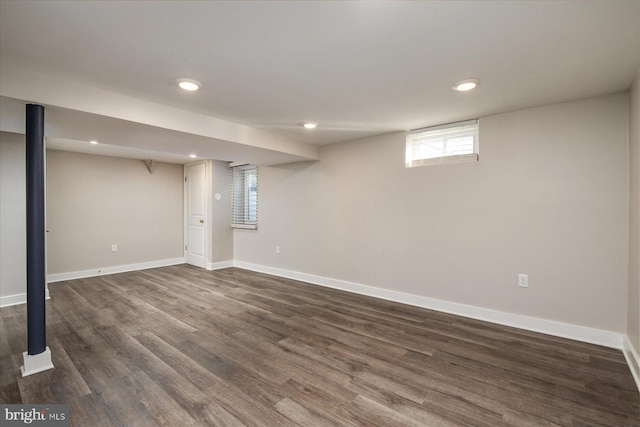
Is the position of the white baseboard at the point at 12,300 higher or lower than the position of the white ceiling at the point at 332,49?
lower

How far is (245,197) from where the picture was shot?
6.10 meters

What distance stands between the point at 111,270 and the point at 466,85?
6.49 meters

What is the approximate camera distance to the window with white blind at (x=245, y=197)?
5.87 meters

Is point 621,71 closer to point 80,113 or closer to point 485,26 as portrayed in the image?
point 485,26

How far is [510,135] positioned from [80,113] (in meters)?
4.11

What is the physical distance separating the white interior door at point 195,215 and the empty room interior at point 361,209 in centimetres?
153

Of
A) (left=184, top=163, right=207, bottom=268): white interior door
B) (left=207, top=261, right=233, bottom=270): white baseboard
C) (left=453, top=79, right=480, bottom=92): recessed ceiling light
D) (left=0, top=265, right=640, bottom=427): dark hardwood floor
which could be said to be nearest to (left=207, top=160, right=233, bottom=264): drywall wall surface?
(left=207, top=261, right=233, bottom=270): white baseboard

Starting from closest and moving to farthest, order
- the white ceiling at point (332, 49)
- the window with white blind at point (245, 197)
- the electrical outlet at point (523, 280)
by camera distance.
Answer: the white ceiling at point (332, 49) → the electrical outlet at point (523, 280) → the window with white blind at point (245, 197)

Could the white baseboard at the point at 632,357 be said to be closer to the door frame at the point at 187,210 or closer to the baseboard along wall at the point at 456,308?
the baseboard along wall at the point at 456,308

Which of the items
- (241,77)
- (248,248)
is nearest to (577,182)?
(241,77)

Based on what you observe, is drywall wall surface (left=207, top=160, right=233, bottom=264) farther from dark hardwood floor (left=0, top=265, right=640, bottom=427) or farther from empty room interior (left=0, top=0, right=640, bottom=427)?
dark hardwood floor (left=0, top=265, right=640, bottom=427)

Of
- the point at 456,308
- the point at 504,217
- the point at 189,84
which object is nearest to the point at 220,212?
the point at 189,84

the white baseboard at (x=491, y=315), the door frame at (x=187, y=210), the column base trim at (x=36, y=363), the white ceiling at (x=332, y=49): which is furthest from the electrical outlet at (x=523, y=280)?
the door frame at (x=187, y=210)

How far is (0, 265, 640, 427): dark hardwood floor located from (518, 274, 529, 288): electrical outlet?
1.55ft
